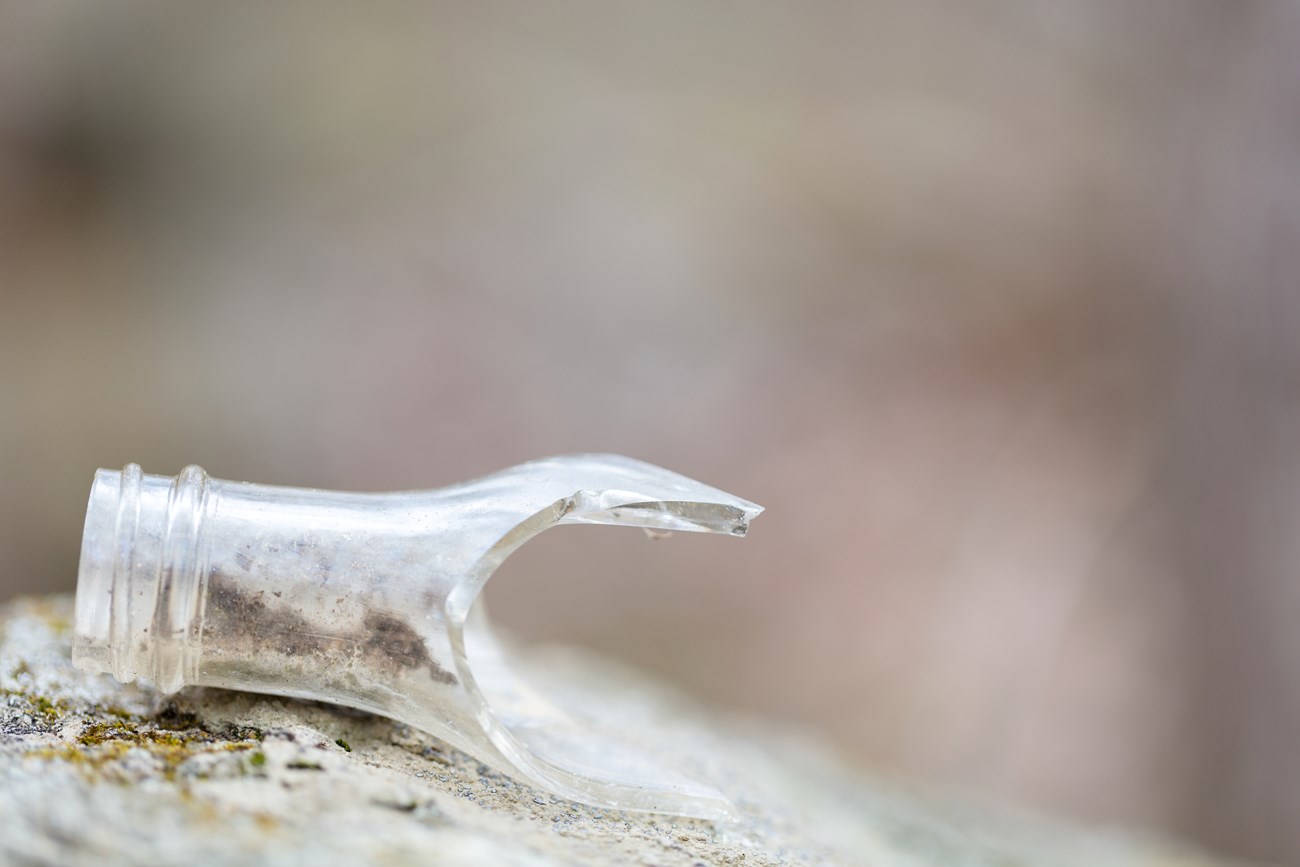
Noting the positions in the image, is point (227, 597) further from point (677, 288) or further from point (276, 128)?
point (276, 128)

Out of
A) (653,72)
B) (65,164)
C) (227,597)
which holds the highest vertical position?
(653,72)

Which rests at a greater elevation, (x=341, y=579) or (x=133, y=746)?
(x=341, y=579)

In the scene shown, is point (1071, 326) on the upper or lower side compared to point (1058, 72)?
lower

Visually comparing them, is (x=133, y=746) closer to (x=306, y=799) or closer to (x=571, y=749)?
(x=306, y=799)

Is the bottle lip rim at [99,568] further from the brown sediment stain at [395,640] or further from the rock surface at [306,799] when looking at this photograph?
the brown sediment stain at [395,640]

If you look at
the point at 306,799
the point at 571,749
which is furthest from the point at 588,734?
the point at 306,799

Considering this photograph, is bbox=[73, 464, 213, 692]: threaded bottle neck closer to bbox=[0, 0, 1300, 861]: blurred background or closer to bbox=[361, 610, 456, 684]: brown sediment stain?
bbox=[361, 610, 456, 684]: brown sediment stain

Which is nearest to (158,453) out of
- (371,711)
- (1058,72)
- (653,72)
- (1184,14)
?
Result: (653,72)

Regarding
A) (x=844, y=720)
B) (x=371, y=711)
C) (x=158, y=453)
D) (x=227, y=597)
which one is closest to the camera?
(x=227, y=597)

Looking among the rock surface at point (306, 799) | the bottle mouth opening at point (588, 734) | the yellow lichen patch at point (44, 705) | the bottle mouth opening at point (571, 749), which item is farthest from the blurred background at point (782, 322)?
the yellow lichen patch at point (44, 705)
